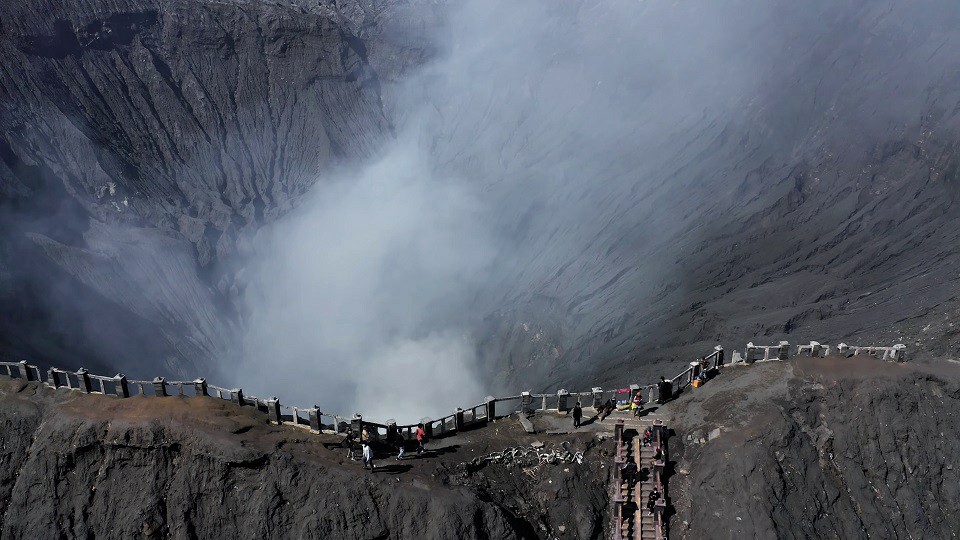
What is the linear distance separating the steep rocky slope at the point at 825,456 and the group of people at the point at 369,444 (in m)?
7.71

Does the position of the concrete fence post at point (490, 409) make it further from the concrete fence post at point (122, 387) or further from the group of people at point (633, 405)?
the concrete fence post at point (122, 387)

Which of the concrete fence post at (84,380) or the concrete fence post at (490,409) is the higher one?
the concrete fence post at (84,380)

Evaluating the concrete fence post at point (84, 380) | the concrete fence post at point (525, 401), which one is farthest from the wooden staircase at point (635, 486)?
the concrete fence post at point (84, 380)

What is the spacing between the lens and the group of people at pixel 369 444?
2159 centimetres

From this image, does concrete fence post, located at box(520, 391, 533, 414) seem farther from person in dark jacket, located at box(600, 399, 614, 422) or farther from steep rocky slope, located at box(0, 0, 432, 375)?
steep rocky slope, located at box(0, 0, 432, 375)

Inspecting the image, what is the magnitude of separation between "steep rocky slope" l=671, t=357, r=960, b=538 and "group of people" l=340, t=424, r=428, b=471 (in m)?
7.71

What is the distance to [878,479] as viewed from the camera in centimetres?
2150

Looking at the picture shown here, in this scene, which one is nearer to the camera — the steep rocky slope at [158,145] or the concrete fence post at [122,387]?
the concrete fence post at [122,387]

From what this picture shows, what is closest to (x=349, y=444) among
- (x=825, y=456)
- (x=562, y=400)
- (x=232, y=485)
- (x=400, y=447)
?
(x=400, y=447)

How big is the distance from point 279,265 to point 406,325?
49.2 feet

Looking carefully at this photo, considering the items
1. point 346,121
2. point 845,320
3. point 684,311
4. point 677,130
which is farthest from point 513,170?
point 845,320

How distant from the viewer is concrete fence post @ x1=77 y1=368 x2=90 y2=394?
76.8ft

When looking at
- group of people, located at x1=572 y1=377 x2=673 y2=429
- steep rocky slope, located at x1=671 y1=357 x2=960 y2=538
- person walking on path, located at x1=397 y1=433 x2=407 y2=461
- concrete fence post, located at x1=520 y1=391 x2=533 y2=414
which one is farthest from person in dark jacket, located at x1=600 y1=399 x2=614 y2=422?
person walking on path, located at x1=397 y1=433 x2=407 y2=461

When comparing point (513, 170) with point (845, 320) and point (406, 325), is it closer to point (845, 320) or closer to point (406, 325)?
point (406, 325)
